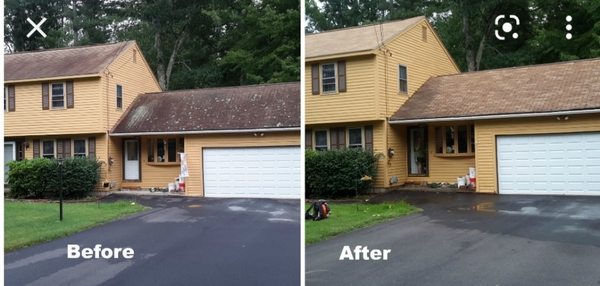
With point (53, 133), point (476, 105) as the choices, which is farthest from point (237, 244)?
point (476, 105)

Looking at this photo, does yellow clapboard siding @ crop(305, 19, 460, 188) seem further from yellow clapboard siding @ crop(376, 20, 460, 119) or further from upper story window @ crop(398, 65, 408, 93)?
upper story window @ crop(398, 65, 408, 93)

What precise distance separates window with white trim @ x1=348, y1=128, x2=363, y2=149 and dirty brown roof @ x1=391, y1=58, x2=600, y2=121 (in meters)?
1.24

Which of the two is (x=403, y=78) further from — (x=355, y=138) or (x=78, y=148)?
(x=78, y=148)

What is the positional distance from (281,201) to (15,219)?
1.88 metres

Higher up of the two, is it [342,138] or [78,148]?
[342,138]

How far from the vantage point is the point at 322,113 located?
8258mm

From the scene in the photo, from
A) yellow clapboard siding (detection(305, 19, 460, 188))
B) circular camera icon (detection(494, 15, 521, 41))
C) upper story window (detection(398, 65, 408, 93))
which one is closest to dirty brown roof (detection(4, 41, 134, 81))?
yellow clapboard siding (detection(305, 19, 460, 188))

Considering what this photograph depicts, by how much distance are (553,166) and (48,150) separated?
332 inches

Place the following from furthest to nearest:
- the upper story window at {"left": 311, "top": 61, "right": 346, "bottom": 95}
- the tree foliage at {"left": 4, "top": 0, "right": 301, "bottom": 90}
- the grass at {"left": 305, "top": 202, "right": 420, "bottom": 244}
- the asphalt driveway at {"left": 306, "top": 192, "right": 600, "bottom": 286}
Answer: the upper story window at {"left": 311, "top": 61, "right": 346, "bottom": 95}, the grass at {"left": 305, "top": 202, "right": 420, "bottom": 244}, the asphalt driveway at {"left": 306, "top": 192, "right": 600, "bottom": 286}, the tree foliage at {"left": 4, "top": 0, "right": 301, "bottom": 90}

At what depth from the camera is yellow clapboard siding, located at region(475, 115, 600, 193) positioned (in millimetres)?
9758

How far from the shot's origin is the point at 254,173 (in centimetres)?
430

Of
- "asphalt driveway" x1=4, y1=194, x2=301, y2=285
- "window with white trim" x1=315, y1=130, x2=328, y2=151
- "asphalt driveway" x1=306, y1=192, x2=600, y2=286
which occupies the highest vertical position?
Result: "window with white trim" x1=315, y1=130, x2=328, y2=151

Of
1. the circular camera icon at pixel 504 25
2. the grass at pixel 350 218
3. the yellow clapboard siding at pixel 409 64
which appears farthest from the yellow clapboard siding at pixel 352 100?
the circular camera icon at pixel 504 25

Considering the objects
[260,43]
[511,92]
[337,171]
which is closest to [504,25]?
[511,92]
